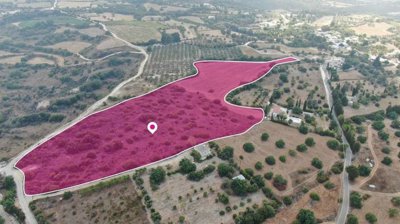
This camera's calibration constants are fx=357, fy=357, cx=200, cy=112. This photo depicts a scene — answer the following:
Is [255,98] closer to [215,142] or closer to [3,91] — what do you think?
[215,142]

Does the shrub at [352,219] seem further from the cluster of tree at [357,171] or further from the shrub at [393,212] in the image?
the cluster of tree at [357,171]

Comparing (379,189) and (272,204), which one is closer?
(272,204)

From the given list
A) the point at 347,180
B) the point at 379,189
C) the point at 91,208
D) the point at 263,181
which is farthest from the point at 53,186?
the point at 379,189

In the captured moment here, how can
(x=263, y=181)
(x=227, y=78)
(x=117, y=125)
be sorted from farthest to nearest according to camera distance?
(x=227, y=78), (x=117, y=125), (x=263, y=181)

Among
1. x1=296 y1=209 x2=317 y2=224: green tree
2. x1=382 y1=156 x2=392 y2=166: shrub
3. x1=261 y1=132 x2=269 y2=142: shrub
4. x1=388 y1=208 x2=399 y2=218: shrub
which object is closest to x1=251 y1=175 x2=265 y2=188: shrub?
x1=296 y1=209 x2=317 y2=224: green tree

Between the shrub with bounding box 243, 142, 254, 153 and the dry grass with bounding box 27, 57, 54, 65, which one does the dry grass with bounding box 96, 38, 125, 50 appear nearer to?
the dry grass with bounding box 27, 57, 54, 65

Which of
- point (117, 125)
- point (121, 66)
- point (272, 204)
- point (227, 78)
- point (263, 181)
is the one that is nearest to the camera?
point (272, 204)

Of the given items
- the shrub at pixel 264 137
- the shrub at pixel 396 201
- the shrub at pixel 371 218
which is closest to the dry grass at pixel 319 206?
the shrub at pixel 371 218
